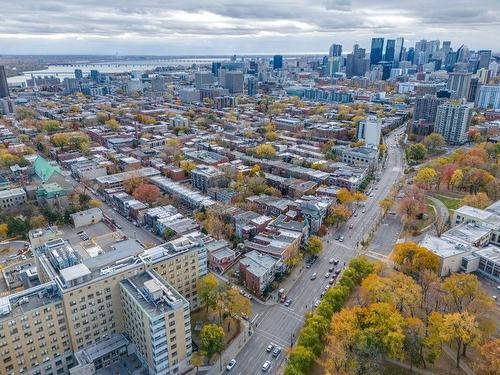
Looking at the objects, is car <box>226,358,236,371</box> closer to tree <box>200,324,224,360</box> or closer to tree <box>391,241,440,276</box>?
tree <box>200,324,224,360</box>

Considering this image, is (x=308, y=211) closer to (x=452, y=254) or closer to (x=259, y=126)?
(x=452, y=254)

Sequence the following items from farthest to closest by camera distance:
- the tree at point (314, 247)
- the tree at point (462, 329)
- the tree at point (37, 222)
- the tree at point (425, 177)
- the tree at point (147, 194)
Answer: the tree at point (425, 177)
the tree at point (147, 194)
the tree at point (37, 222)
the tree at point (314, 247)
the tree at point (462, 329)

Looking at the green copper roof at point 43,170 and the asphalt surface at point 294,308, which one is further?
the green copper roof at point 43,170

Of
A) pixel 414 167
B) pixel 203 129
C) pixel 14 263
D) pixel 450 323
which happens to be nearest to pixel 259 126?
pixel 203 129

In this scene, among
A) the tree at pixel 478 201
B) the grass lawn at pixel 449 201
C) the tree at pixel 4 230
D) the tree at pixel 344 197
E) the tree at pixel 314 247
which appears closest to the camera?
the tree at pixel 314 247

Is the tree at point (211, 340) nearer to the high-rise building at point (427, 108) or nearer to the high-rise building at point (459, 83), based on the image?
the high-rise building at point (427, 108)

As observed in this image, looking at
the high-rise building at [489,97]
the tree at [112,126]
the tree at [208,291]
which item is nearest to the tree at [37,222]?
the tree at [208,291]

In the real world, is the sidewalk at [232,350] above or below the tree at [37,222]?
below
